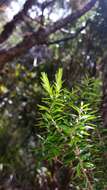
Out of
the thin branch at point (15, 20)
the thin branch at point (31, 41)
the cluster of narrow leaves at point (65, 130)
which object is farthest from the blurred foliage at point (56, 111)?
the thin branch at point (31, 41)

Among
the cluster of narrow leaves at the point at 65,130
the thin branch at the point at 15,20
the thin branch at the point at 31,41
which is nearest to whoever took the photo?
the cluster of narrow leaves at the point at 65,130

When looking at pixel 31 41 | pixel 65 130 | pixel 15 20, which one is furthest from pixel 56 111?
pixel 15 20

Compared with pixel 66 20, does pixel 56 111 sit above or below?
below

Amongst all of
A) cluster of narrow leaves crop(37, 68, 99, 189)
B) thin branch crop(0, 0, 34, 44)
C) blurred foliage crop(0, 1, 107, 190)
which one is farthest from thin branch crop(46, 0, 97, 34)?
cluster of narrow leaves crop(37, 68, 99, 189)

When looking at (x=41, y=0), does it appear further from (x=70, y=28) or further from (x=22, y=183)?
(x=22, y=183)

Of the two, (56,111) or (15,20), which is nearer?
(56,111)

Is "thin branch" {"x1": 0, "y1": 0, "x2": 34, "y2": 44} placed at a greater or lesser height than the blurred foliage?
greater

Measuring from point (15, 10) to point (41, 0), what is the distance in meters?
0.31

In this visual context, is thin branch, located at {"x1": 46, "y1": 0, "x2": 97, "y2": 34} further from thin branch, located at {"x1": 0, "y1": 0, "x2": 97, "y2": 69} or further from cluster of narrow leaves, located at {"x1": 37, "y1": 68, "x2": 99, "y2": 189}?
cluster of narrow leaves, located at {"x1": 37, "y1": 68, "x2": 99, "y2": 189}

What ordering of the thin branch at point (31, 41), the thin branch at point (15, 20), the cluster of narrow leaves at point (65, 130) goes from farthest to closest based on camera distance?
the thin branch at point (15, 20) < the thin branch at point (31, 41) < the cluster of narrow leaves at point (65, 130)

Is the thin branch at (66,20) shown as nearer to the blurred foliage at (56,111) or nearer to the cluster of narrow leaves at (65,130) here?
the blurred foliage at (56,111)

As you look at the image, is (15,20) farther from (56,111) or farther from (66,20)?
(56,111)

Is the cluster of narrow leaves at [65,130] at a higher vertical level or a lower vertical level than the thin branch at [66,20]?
lower

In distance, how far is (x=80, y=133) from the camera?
1278 mm
